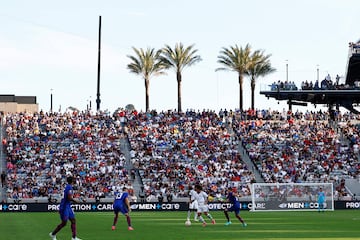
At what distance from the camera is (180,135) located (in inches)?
3029

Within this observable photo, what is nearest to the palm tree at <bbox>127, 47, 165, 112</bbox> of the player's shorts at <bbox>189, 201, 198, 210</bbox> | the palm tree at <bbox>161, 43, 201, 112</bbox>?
the palm tree at <bbox>161, 43, 201, 112</bbox>

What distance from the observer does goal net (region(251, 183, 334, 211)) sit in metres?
62.4

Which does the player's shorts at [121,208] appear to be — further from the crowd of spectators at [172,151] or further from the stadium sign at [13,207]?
the crowd of spectators at [172,151]

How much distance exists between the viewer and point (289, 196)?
63.4 meters

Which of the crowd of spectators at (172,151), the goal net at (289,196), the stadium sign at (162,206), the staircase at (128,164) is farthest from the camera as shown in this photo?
Answer: the staircase at (128,164)

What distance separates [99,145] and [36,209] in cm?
1395

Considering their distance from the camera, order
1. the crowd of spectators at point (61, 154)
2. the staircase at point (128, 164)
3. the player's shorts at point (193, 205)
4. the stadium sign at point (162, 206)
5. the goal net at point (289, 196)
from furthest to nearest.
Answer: the staircase at point (128, 164) → the crowd of spectators at point (61, 154) → the goal net at point (289, 196) → the stadium sign at point (162, 206) → the player's shorts at point (193, 205)

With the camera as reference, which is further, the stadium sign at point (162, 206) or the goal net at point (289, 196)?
the goal net at point (289, 196)

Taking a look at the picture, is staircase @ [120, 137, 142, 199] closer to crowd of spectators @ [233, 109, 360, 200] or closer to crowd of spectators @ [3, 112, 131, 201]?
crowd of spectators @ [3, 112, 131, 201]

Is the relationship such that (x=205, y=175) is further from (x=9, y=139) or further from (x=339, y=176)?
(x=9, y=139)

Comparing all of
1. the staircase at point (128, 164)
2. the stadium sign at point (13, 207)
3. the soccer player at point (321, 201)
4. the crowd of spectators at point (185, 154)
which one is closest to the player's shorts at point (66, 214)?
the stadium sign at point (13, 207)

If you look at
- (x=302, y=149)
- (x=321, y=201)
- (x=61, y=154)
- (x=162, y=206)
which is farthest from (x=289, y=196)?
(x=61, y=154)

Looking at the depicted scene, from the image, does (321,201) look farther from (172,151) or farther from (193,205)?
(193,205)

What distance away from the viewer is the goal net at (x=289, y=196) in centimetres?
6241
